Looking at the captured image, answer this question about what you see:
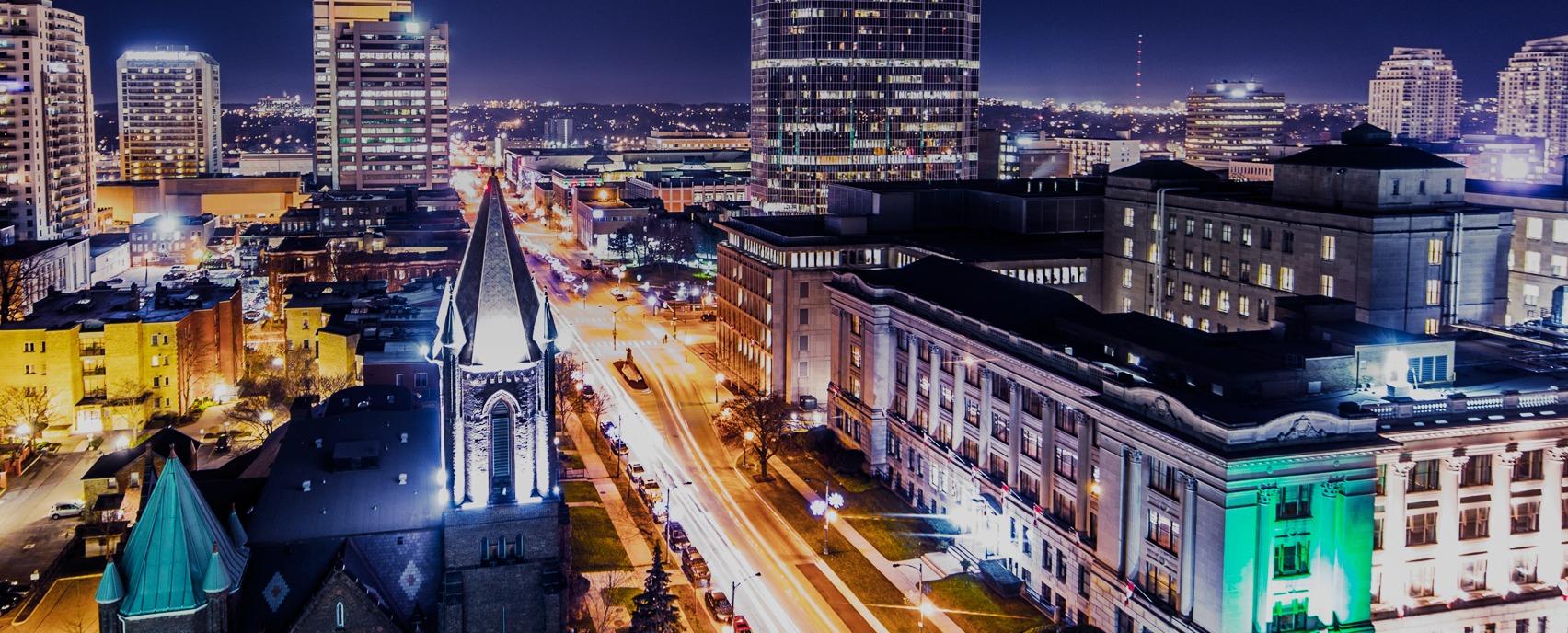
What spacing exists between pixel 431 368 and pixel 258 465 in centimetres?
3569

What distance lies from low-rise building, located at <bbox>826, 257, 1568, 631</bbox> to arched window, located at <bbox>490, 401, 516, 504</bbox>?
31727mm

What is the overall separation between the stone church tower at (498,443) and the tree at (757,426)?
41.9m

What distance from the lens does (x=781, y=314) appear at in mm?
136375

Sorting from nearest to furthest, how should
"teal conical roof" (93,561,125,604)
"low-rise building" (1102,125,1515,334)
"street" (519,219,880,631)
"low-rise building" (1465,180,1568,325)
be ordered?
"teal conical roof" (93,561,125,604), "street" (519,219,880,631), "low-rise building" (1102,125,1515,334), "low-rise building" (1465,180,1568,325)

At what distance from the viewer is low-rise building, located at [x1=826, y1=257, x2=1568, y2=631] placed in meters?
66.6

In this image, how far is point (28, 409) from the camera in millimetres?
121562

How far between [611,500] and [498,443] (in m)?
37.8

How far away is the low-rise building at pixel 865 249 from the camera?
443ft

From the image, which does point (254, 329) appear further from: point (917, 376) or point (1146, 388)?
point (1146, 388)

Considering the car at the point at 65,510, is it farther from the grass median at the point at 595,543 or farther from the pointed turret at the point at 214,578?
the pointed turret at the point at 214,578

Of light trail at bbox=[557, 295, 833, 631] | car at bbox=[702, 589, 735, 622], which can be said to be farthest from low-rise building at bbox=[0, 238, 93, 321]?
car at bbox=[702, 589, 735, 622]

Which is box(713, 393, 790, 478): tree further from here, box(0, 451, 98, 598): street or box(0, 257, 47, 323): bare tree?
box(0, 257, 47, 323): bare tree

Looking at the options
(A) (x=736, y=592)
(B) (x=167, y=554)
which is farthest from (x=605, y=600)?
(B) (x=167, y=554)

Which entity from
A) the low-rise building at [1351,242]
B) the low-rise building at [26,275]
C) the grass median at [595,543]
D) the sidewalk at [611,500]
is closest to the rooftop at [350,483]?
the sidewalk at [611,500]
